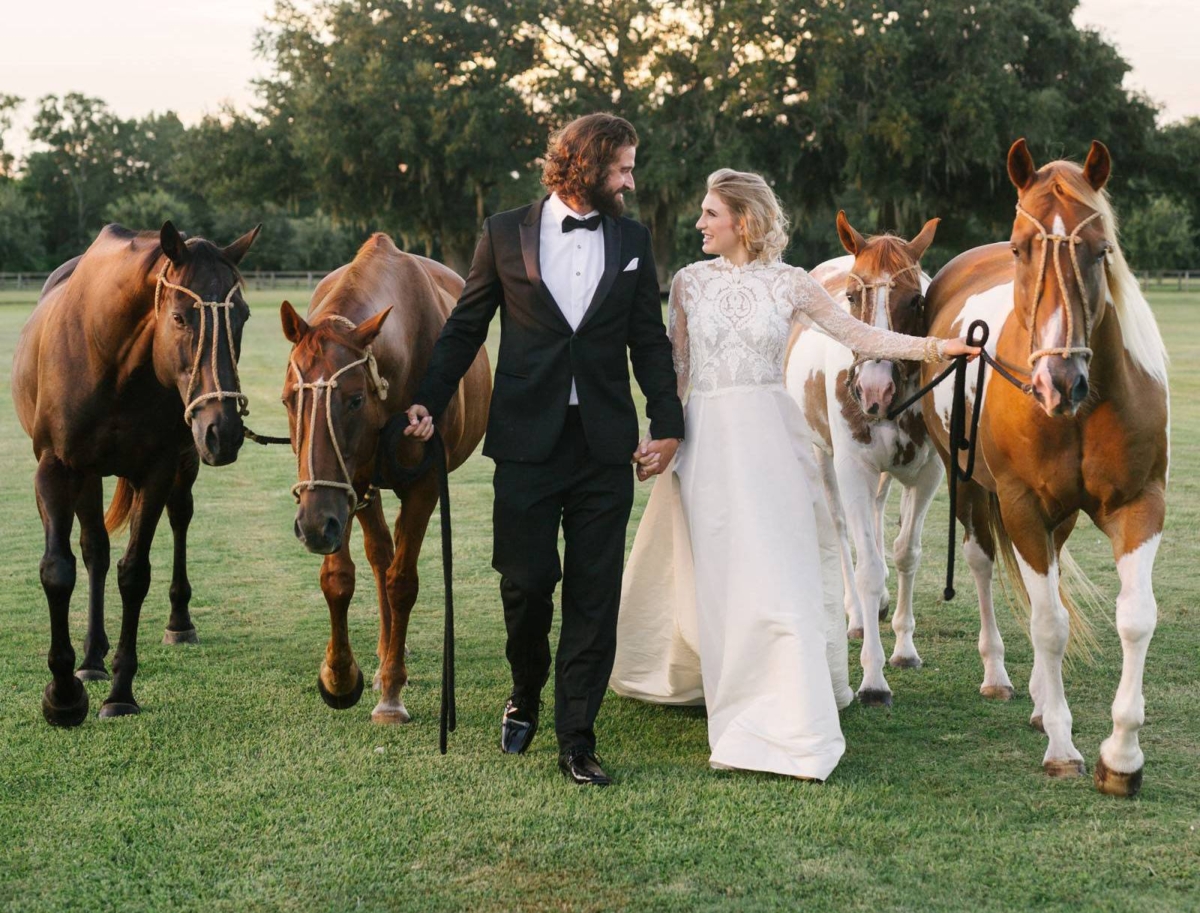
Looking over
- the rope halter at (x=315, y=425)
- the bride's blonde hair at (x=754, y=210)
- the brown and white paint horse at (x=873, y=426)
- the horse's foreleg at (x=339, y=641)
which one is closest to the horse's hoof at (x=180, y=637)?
the horse's foreleg at (x=339, y=641)

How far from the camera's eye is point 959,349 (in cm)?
442

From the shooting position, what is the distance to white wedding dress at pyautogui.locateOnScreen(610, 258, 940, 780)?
14.5 feet

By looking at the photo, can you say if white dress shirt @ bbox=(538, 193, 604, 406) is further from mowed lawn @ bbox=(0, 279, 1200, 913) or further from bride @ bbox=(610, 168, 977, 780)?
mowed lawn @ bbox=(0, 279, 1200, 913)

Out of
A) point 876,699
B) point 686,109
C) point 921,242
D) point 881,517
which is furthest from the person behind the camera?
point 686,109

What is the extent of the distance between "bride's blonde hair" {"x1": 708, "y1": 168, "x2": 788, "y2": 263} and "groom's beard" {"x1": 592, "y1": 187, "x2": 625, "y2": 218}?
0.42 m

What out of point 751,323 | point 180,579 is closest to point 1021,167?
point 751,323

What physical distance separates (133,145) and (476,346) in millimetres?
88170

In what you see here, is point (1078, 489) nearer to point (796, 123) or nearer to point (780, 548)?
point (780, 548)

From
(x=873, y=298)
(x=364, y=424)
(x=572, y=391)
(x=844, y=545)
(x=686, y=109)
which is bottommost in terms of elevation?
(x=844, y=545)

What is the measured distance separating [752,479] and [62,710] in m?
2.92

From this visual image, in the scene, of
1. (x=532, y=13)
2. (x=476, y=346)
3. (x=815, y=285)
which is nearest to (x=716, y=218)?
(x=815, y=285)

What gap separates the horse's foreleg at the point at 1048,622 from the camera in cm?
443

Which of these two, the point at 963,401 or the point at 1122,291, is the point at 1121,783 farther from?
the point at 1122,291

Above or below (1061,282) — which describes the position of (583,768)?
below
